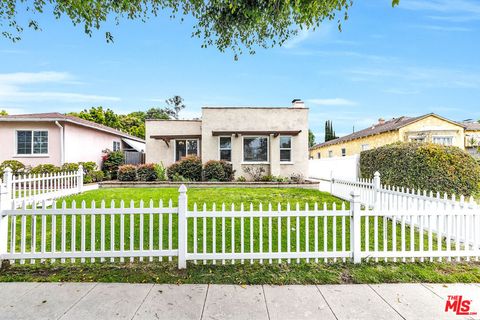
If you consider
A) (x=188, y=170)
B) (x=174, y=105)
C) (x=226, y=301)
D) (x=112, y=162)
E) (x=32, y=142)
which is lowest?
(x=226, y=301)

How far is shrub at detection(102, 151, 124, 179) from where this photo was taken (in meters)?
18.2

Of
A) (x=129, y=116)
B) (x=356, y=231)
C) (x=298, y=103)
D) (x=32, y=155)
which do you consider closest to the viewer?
(x=356, y=231)

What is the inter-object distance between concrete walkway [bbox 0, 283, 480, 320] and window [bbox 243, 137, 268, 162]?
1270 centimetres

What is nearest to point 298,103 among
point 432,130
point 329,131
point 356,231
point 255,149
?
point 255,149

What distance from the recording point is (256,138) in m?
16.3

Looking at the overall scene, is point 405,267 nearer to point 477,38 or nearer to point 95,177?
point 477,38

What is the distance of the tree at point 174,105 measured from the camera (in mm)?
51594

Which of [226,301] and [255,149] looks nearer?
[226,301]

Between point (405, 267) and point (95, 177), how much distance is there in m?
15.4

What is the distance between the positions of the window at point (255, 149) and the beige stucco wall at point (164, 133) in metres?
3.12

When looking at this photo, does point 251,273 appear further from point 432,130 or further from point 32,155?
point 432,130

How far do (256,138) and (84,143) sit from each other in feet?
34.9

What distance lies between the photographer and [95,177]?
15.3m

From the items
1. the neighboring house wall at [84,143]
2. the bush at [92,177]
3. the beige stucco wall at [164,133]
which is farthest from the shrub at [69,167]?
the beige stucco wall at [164,133]
